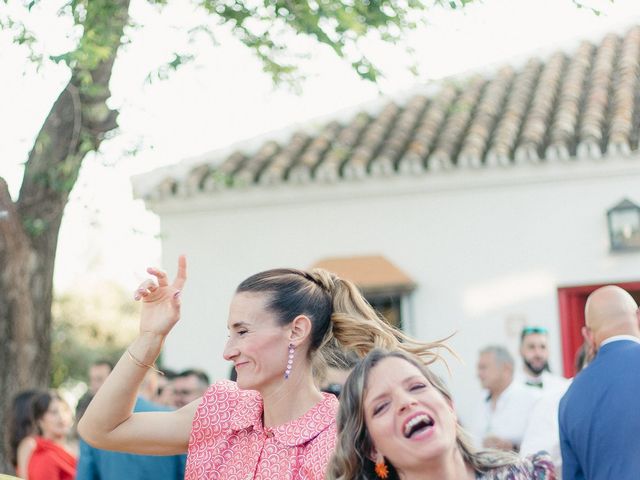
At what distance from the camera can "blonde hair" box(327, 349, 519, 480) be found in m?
3.31

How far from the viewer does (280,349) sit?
387 centimetres

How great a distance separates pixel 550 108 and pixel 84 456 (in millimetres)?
9566

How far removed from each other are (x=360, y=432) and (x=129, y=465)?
10.5ft

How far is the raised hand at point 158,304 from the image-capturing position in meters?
3.95

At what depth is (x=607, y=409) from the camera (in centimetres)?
519

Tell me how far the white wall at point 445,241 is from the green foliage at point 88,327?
1668 cm

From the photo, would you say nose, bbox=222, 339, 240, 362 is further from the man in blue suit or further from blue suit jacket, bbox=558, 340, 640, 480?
the man in blue suit

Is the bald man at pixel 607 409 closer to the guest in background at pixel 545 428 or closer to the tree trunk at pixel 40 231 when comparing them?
the guest in background at pixel 545 428

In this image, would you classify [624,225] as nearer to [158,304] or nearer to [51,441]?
[51,441]

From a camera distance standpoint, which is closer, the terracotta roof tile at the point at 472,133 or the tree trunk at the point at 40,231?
the tree trunk at the point at 40,231

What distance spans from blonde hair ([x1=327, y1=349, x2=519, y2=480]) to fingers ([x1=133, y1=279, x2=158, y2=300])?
0.84 meters

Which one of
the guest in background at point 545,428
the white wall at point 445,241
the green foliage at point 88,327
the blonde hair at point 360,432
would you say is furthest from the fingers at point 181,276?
the green foliage at point 88,327

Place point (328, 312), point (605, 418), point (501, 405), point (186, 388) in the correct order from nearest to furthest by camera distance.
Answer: point (328, 312), point (605, 418), point (501, 405), point (186, 388)

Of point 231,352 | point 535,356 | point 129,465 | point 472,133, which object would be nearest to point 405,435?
point 231,352
